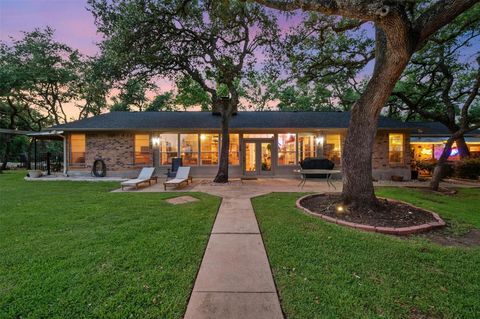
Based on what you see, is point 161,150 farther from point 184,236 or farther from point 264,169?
point 184,236

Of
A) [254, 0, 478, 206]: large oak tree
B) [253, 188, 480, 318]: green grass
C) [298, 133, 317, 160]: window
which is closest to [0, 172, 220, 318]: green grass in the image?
[253, 188, 480, 318]: green grass

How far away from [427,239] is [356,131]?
252 centimetres

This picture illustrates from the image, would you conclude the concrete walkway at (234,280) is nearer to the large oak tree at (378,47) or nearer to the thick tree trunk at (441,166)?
the large oak tree at (378,47)

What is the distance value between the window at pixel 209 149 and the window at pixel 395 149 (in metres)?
10.2

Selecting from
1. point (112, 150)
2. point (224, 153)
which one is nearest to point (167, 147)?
point (112, 150)

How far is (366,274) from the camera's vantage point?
8.54ft

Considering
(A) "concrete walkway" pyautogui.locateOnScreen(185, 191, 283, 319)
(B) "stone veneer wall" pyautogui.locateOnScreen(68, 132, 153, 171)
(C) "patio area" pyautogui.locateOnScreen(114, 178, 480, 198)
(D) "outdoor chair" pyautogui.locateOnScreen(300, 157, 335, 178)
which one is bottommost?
(A) "concrete walkway" pyautogui.locateOnScreen(185, 191, 283, 319)

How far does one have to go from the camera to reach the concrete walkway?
6.57 feet

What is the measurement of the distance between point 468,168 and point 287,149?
31.7 ft

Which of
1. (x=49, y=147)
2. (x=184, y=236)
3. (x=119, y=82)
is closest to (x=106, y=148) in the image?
(x=119, y=82)

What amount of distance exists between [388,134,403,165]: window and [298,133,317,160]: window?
437 cm

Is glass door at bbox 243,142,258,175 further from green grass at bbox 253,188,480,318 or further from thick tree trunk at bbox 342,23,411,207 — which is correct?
green grass at bbox 253,188,480,318

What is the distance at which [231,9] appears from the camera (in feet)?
27.7

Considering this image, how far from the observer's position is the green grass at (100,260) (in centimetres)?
206
